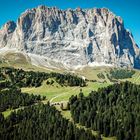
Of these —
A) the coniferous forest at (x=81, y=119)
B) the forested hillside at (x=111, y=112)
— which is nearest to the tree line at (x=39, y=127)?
the coniferous forest at (x=81, y=119)

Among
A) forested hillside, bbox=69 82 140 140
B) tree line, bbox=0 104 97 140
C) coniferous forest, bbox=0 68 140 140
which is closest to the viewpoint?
tree line, bbox=0 104 97 140

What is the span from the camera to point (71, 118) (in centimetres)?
16700

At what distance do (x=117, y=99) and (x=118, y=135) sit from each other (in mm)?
47166

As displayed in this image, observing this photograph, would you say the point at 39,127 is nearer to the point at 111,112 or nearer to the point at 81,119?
the point at 81,119

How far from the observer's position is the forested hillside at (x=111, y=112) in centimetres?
14525

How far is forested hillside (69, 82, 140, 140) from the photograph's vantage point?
145250 millimetres

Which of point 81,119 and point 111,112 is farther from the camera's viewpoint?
point 111,112

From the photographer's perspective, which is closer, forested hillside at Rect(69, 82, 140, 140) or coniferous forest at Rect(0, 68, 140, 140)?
coniferous forest at Rect(0, 68, 140, 140)

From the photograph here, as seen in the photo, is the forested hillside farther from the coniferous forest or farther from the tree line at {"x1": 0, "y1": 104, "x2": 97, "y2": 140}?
the tree line at {"x1": 0, "y1": 104, "x2": 97, "y2": 140}

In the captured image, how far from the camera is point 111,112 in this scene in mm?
166000

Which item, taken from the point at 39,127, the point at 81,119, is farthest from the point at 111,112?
the point at 39,127

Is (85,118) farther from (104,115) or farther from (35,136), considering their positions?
(35,136)

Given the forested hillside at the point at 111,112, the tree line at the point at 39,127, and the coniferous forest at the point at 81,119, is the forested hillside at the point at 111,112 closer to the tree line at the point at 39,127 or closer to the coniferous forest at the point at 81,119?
the coniferous forest at the point at 81,119

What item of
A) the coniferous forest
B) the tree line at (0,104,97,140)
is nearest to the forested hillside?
the coniferous forest
